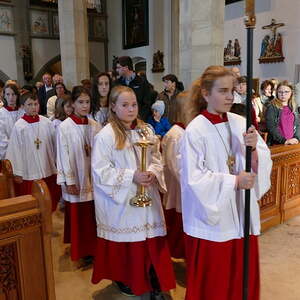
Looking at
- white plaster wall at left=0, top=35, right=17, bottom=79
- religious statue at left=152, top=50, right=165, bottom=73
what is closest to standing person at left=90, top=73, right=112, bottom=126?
religious statue at left=152, top=50, right=165, bottom=73

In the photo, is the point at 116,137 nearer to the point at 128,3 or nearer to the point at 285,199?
the point at 285,199

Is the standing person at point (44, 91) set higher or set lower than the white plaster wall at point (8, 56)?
lower

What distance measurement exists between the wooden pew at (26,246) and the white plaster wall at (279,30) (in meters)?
8.71

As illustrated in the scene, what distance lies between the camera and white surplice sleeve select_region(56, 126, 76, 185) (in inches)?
123

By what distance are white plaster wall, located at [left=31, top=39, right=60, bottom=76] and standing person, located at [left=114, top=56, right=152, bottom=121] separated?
1088 centimetres

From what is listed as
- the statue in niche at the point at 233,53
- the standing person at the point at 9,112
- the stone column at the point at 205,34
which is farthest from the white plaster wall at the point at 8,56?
the stone column at the point at 205,34

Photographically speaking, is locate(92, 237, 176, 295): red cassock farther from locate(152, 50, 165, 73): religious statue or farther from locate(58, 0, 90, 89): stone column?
locate(152, 50, 165, 73): religious statue

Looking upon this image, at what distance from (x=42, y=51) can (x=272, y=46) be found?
9010mm

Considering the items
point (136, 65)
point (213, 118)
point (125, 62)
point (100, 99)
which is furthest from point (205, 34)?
point (136, 65)

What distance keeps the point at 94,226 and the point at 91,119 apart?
99cm

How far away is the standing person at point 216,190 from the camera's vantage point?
2.00 metres

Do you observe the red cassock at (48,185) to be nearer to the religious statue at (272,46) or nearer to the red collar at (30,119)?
the red collar at (30,119)

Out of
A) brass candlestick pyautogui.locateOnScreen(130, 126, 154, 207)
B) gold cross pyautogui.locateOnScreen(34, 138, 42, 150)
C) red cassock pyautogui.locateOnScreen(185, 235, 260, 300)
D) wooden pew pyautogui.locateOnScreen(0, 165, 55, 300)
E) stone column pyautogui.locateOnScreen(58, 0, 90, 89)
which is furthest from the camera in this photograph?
stone column pyautogui.locateOnScreen(58, 0, 90, 89)

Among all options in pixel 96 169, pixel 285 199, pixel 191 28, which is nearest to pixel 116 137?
pixel 96 169
